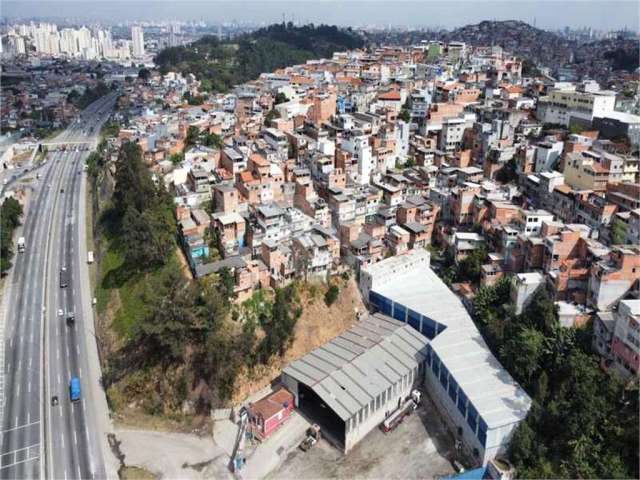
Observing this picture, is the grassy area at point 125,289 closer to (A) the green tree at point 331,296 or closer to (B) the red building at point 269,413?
(B) the red building at point 269,413

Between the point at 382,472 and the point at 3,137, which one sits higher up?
the point at 3,137

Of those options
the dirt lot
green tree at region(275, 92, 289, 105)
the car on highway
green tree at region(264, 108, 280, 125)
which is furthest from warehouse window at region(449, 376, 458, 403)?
green tree at region(275, 92, 289, 105)

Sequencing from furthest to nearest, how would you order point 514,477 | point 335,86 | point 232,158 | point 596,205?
point 335,86 → point 232,158 → point 596,205 → point 514,477

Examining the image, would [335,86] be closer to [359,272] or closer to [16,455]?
[359,272]

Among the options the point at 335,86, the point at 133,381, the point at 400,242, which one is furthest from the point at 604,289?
the point at 335,86

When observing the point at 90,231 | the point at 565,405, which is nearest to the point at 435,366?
the point at 565,405

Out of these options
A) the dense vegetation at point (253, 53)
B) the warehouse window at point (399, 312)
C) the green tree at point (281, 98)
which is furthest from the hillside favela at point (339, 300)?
the dense vegetation at point (253, 53)
